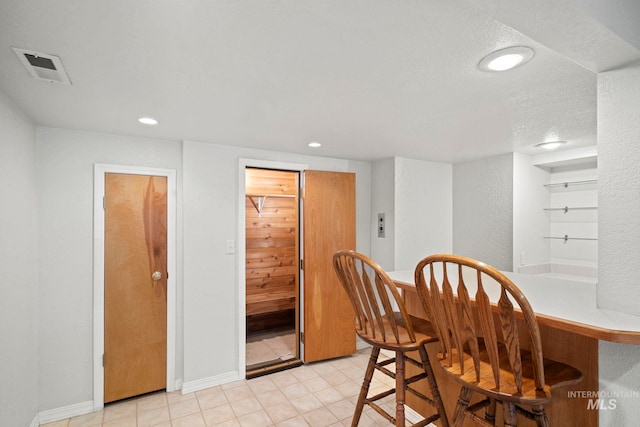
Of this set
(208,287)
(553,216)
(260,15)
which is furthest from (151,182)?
(553,216)

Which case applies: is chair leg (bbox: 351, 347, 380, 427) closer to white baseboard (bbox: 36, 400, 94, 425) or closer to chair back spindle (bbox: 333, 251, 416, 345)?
chair back spindle (bbox: 333, 251, 416, 345)

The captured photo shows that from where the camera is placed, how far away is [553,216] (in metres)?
3.55

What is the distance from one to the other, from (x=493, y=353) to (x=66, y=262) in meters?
2.85

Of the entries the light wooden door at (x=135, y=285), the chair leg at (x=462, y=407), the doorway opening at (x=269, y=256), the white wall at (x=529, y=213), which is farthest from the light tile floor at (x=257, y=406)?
the white wall at (x=529, y=213)

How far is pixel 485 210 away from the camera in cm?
359

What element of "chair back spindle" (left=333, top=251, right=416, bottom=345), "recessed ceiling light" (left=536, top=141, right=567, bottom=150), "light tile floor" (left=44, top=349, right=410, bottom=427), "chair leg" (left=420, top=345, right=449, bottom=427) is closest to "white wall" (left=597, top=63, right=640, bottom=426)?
"chair leg" (left=420, top=345, right=449, bottom=427)

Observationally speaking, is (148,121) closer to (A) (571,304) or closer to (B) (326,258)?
(B) (326,258)

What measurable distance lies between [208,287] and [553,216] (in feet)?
12.2

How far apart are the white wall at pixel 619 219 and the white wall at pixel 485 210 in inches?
86.1

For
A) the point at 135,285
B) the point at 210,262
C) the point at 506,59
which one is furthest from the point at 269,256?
the point at 506,59

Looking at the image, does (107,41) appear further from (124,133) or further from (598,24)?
(598,24)

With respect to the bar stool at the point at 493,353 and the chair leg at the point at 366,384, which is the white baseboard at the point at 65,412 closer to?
the chair leg at the point at 366,384

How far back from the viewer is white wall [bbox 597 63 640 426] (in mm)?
1168

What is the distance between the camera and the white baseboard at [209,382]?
107 inches
